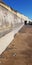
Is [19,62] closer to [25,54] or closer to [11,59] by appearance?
[11,59]

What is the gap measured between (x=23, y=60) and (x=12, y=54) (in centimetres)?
142

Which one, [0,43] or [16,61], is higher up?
[0,43]

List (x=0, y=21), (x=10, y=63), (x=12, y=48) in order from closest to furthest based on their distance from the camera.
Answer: (x=10, y=63) < (x=12, y=48) < (x=0, y=21)

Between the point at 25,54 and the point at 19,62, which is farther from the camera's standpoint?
the point at 25,54

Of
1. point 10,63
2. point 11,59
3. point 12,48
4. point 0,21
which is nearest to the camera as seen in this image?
point 10,63

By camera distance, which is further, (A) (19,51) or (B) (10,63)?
(A) (19,51)

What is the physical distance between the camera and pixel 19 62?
9.50 metres

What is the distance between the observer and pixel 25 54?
1112cm

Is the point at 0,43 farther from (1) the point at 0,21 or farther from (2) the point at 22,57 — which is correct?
(1) the point at 0,21

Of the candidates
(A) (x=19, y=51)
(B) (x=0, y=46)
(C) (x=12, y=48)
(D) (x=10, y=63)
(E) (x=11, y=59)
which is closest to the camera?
(D) (x=10, y=63)

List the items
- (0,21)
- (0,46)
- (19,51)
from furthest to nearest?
(0,21) → (19,51) → (0,46)

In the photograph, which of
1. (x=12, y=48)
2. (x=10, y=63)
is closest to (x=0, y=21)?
(x=12, y=48)

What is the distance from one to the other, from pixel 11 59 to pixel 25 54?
1.33 m

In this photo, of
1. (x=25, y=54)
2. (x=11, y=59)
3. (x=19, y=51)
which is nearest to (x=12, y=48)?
(x=19, y=51)
